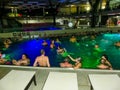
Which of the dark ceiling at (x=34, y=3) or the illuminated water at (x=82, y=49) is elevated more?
the dark ceiling at (x=34, y=3)

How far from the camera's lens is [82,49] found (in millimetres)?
13195

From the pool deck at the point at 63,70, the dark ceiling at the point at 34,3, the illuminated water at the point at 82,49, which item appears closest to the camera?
the pool deck at the point at 63,70

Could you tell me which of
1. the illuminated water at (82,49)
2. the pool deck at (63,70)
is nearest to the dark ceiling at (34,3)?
the illuminated water at (82,49)

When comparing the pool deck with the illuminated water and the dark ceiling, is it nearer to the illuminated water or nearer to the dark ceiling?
the illuminated water

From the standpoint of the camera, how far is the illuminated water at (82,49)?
11.9 meters

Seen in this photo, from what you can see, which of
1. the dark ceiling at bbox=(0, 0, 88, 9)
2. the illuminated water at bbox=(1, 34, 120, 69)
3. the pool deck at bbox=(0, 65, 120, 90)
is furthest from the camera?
the dark ceiling at bbox=(0, 0, 88, 9)

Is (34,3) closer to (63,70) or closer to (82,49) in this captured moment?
(82,49)

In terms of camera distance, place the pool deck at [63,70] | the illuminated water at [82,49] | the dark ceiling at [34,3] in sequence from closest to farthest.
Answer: the pool deck at [63,70] → the illuminated water at [82,49] → the dark ceiling at [34,3]

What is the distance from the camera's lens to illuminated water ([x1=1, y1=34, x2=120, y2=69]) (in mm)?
11859

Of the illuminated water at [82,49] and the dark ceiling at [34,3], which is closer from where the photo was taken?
the illuminated water at [82,49]

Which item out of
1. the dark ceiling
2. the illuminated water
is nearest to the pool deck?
the illuminated water

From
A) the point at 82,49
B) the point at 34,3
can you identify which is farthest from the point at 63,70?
the point at 34,3

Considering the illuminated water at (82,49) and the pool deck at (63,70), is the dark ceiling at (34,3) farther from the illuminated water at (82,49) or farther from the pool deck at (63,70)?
the pool deck at (63,70)

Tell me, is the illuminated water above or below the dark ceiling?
below
